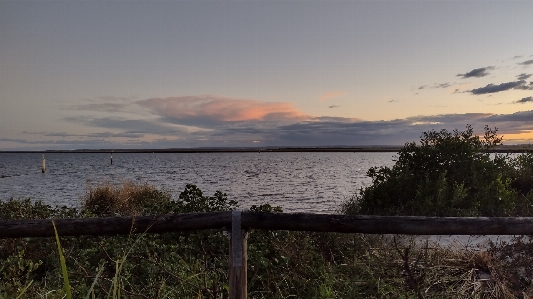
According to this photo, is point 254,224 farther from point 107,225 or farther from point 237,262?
point 107,225

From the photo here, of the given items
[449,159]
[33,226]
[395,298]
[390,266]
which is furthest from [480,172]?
[33,226]

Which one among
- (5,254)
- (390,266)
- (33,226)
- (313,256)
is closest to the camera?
(33,226)

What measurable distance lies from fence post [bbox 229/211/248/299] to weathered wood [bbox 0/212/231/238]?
0.27 metres

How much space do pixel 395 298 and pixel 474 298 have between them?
3.01ft

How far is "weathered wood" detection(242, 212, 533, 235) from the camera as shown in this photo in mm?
3611

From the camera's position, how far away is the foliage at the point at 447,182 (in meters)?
10.7

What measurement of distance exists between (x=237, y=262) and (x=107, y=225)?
125cm

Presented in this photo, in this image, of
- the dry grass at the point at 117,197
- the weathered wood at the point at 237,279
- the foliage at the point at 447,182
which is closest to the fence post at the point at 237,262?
the weathered wood at the point at 237,279

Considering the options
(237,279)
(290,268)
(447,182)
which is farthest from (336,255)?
(447,182)

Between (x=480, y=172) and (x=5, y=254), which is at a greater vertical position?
(x=480, y=172)

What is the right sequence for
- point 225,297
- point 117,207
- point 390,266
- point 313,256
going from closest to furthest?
point 225,297, point 390,266, point 313,256, point 117,207

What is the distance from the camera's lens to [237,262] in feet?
11.2

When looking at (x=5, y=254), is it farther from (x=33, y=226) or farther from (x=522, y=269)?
(x=522, y=269)

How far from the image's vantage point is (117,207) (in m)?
16.7
